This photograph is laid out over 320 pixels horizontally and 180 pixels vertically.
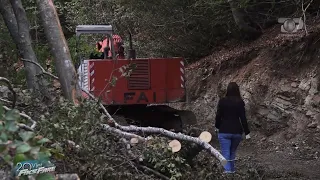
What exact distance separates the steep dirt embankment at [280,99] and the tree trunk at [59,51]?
313 centimetres

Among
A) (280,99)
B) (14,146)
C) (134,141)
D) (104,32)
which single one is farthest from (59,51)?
(280,99)

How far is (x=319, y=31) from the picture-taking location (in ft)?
38.2

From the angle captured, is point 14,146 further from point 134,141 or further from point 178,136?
point 178,136

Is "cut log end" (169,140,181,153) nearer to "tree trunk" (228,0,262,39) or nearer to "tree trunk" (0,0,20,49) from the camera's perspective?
"tree trunk" (0,0,20,49)

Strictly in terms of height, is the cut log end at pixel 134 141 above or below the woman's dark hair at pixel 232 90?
below

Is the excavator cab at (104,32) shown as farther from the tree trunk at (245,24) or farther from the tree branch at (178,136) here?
the tree branch at (178,136)

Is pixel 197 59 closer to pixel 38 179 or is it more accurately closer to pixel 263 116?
pixel 263 116

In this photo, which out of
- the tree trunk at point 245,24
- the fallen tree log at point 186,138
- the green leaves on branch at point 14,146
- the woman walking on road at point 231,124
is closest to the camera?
the green leaves on branch at point 14,146

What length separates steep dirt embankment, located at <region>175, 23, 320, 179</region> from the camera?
10641 mm

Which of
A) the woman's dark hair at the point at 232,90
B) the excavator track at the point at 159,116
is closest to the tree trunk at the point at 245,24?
the excavator track at the point at 159,116

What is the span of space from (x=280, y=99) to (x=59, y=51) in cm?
594

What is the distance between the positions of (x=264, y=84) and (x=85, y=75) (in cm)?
426

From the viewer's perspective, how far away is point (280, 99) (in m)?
12.4

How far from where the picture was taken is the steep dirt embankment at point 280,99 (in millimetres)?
10641
